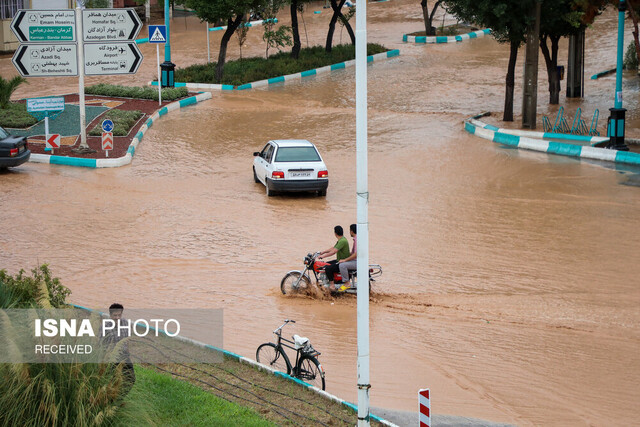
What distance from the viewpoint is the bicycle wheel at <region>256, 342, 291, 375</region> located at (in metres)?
10.6

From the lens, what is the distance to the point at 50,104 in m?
26.5

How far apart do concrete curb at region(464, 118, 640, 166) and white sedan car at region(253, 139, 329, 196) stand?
8.91 metres

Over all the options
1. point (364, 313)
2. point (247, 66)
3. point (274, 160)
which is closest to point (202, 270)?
point (274, 160)

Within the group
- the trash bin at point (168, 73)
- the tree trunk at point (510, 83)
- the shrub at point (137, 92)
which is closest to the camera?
the tree trunk at point (510, 83)

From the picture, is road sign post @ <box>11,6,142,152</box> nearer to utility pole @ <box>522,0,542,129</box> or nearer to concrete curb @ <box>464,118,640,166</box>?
concrete curb @ <box>464,118,640,166</box>

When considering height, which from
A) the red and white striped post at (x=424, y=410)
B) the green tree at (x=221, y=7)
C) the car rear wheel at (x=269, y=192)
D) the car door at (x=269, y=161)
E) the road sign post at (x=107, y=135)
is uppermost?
the green tree at (x=221, y=7)

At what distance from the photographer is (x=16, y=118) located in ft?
→ 94.6

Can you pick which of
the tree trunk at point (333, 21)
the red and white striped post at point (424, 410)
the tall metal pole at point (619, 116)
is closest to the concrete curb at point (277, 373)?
the red and white striped post at point (424, 410)

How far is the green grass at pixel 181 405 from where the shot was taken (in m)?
8.25

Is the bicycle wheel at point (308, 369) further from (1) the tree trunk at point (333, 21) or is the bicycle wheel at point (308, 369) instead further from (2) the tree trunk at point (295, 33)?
(1) the tree trunk at point (333, 21)

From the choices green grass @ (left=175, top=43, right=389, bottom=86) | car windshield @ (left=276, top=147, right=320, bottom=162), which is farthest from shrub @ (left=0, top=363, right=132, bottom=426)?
green grass @ (left=175, top=43, right=389, bottom=86)

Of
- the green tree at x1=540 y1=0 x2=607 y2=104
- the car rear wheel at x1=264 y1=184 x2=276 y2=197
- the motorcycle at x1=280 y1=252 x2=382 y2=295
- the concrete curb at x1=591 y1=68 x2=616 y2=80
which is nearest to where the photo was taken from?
the motorcycle at x1=280 y1=252 x2=382 y2=295

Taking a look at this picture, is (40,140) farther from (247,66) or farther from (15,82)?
(247,66)

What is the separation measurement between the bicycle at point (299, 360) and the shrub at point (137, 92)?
24.7 m
